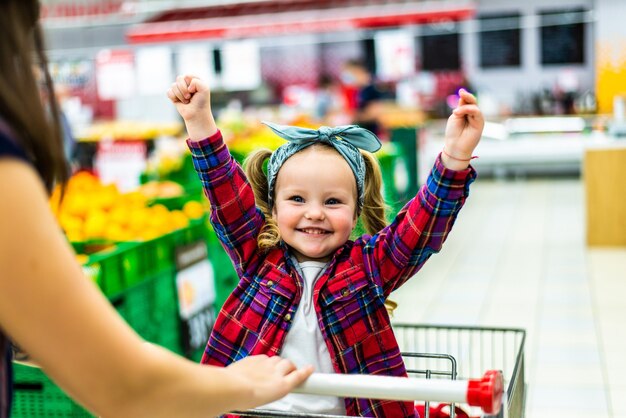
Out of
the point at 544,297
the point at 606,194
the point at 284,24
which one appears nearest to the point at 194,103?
→ the point at 544,297

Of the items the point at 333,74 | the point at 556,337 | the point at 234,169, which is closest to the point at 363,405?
the point at 234,169

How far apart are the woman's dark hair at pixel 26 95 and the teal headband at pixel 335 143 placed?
0.90m

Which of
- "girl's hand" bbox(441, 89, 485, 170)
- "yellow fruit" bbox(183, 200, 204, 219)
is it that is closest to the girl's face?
"girl's hand" bbox(441, 89, 485, 170)

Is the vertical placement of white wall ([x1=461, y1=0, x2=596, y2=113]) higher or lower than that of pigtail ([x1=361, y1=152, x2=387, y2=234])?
higher

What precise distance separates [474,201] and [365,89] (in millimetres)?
2523

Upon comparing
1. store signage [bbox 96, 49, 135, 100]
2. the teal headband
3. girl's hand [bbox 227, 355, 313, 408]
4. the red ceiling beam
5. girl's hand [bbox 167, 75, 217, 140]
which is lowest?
girl's hand [bbox 227, 355, 313, 408]

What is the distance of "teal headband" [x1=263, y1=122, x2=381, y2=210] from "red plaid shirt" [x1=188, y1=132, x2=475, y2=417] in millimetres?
102

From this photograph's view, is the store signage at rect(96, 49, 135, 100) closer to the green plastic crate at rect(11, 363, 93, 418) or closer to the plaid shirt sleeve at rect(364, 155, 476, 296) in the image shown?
the green plastic crate at rect(11, 363, 93, 418)

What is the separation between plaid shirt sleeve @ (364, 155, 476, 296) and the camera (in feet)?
5.75

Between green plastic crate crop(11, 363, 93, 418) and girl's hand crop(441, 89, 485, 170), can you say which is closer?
girl's hand crop(441, 89, 485, 170)

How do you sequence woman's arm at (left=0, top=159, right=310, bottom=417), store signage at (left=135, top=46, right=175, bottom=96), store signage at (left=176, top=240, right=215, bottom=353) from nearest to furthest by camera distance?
woman's arm at (left=0, top=159, right=310, bottom=417), store signage at (left=176, top=240, right=215, bottom=353), store signage at (left=135, top=46, right=175, bottom=96)

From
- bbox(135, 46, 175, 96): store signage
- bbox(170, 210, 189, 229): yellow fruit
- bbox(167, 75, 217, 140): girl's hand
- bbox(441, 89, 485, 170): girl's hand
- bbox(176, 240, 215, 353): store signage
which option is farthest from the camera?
bbox(135, 46, 175, 96): store signage

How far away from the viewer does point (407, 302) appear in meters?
5.94

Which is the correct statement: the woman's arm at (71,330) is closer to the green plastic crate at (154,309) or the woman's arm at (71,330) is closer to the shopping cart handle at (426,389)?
the shopping cart handle at (426,389)
